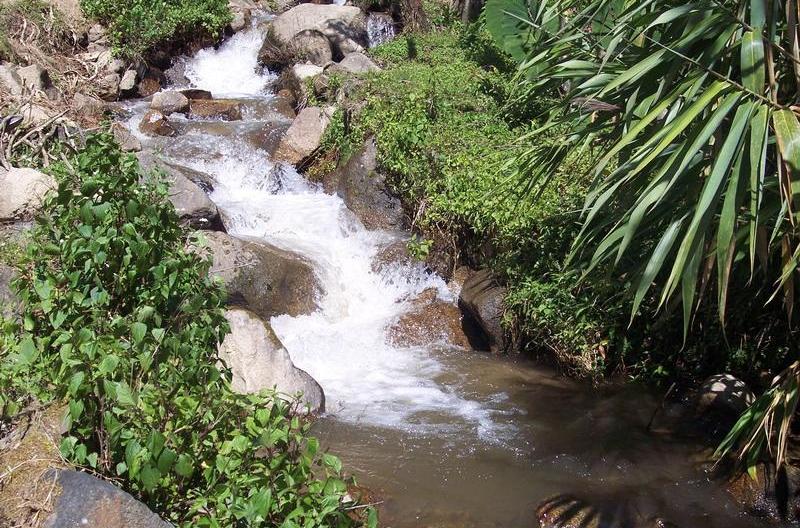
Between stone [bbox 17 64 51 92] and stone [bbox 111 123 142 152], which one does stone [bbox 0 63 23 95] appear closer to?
stone [bbox 17 64 51 92]

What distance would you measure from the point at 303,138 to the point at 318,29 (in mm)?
4327

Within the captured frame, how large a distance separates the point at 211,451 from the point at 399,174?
6.94 meters

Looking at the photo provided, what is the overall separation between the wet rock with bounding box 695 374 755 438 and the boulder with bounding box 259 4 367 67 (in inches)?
415

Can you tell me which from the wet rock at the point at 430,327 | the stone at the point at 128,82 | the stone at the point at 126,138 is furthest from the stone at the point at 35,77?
→ the wet rock at the point at 430,327

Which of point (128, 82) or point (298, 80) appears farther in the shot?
point (298, 80)

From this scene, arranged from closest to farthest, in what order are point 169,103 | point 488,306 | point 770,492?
point 770,492
point 488,306
point 169,103

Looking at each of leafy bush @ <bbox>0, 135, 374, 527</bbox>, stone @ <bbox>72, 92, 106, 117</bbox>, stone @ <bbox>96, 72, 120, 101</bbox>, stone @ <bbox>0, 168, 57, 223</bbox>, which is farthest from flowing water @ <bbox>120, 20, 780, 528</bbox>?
stone @ <bbox>96, 72, 120, 101</bbox>

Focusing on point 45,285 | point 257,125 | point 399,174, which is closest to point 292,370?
point 45,285

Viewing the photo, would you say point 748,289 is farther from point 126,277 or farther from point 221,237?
point 221,237

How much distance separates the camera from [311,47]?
47.7 feet

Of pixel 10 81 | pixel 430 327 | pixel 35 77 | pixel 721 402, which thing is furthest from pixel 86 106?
pixel 721 402

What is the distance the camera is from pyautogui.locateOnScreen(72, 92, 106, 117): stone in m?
11.5

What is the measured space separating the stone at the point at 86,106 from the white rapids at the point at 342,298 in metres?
0.54

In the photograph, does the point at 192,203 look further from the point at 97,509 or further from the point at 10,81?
the point at 97,509
